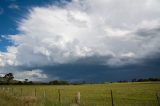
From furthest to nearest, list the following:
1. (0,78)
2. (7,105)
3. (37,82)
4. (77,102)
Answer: (37,82), (0,78), (77,102), (7,105)

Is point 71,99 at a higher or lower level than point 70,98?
higher

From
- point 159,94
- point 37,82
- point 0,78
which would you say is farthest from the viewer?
point 37,82

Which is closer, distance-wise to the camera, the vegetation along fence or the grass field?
the vegetation along fence

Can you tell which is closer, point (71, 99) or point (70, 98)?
point (71, 99)

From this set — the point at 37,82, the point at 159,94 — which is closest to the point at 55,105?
the point at 159,94

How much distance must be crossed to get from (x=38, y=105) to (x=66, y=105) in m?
2.11

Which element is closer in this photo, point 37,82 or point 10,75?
point 10,75

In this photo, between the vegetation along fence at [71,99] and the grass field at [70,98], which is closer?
the vegetation along fence at [71,99]

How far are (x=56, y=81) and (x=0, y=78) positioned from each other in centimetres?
3924

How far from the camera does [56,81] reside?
613ft

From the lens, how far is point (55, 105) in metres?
21.0

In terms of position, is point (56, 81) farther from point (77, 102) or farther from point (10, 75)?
point (77, 102)

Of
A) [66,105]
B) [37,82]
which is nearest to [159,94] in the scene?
[66,105]

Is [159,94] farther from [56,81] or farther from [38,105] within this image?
[56,81]
